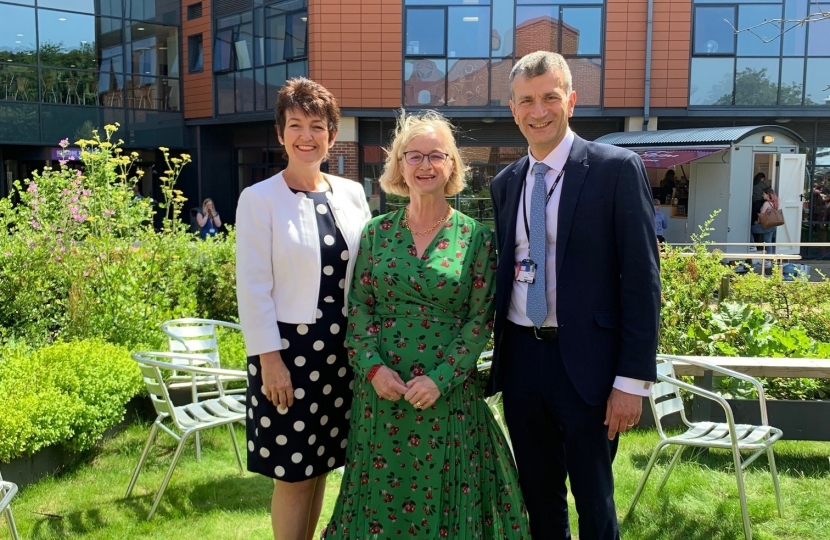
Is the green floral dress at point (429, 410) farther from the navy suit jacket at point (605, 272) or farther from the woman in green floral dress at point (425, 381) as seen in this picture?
the navy suit jacket at point (605, 272)

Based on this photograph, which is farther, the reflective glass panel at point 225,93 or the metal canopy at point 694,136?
the reflective glass panel at point 225,93

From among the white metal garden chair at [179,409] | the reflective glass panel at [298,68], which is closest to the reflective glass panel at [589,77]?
the reflective glass panel at [298,68]

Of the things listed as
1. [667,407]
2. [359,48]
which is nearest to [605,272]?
[667,407]

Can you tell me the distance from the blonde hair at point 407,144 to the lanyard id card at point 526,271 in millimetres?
499

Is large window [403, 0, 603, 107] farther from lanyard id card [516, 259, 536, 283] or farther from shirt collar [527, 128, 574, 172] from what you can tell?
lanyard id card [516, 259, 536, 283]

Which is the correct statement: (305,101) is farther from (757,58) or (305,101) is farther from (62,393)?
(757,58)

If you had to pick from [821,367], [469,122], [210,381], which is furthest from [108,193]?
[469,122]

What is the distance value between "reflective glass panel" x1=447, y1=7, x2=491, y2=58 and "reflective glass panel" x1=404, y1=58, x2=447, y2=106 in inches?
21.3

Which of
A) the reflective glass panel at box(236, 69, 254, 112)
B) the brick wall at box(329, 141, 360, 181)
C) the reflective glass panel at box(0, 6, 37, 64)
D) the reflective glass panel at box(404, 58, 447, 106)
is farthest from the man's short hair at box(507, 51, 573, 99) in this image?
the reflective glass panel at box(0, 6, 37, 64)

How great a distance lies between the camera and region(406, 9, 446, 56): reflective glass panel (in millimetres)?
18234

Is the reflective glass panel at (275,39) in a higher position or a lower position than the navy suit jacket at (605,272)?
higher

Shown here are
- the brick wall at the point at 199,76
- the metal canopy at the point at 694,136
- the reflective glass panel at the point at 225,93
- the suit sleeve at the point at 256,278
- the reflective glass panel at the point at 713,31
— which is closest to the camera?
the suit sleeve at the point at 256,278

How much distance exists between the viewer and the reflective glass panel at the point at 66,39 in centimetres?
1962

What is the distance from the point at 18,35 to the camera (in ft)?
62.6
